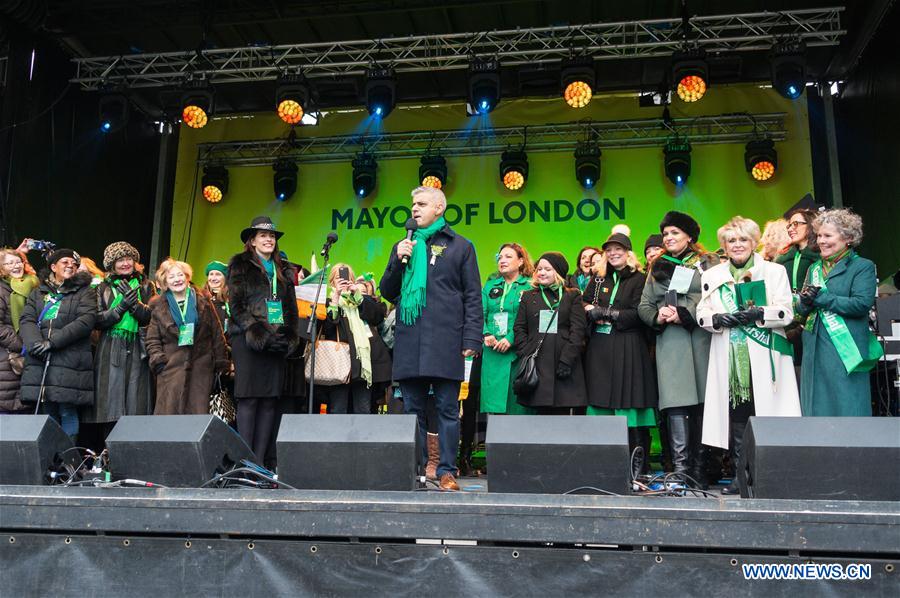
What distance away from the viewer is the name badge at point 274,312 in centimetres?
523

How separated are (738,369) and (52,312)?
438 centimetres

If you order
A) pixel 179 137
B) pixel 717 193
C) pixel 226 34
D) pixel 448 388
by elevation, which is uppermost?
pixel 226 34

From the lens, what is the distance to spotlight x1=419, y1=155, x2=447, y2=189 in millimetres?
10055

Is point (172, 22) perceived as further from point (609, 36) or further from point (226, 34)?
point (609, 36)

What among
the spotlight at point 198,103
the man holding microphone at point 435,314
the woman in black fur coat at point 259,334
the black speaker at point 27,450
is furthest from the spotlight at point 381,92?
the black speaker at point 27,450

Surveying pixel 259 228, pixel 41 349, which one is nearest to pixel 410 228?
pixel 259 228

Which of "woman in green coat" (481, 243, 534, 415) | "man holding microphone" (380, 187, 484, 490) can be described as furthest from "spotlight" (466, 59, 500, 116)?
"man holding microphone" (380, 187, 484, 490)

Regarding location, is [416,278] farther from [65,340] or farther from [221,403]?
[65,340]

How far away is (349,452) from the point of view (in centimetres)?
310

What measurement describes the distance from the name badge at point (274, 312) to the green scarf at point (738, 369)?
2.66 m

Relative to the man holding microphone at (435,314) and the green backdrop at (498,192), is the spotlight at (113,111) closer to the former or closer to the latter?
the green backdrop at (498,192)

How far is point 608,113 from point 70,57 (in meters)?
6.17

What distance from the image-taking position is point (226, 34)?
32.2 feet

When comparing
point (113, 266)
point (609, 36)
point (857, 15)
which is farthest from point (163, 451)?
point (857, 15)
